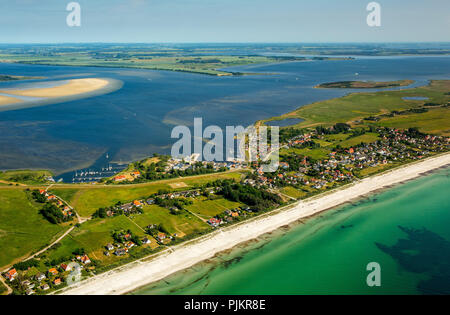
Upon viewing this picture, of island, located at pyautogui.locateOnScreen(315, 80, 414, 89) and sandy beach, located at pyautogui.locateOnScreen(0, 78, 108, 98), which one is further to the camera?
island, located at pyautogui.locateOnScreen(315, 80, 414, 89)

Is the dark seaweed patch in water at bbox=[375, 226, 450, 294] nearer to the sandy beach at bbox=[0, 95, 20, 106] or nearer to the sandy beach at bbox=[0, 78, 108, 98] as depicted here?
the sandy beach at bbox=[0, 95, 20, 106]

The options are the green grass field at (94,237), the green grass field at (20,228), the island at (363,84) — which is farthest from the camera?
the island at (363,84)

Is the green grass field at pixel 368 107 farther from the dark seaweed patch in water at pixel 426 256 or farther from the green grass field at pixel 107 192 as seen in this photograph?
the dark seaweed patch in water at pixel 426 256

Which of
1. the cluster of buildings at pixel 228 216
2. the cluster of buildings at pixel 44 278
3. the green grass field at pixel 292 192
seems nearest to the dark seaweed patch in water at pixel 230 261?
the cluster of buildings at pixel 228 216

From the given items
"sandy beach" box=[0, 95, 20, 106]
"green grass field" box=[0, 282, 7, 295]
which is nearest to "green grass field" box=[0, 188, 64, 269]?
"green grass field" box=[0, 282, 7, 295]

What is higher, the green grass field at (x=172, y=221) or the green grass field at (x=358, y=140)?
the green grass field at (x=358, y=140)
